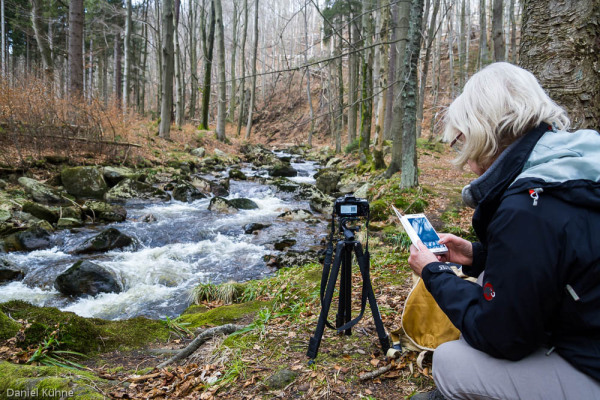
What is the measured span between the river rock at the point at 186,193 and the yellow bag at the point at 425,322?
383 inches

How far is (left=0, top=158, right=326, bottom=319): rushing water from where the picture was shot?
532 centimetres

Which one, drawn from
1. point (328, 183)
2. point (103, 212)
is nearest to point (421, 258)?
point (103, 212)

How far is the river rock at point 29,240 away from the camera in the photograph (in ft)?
21.8

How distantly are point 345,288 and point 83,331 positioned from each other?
8.46 feet

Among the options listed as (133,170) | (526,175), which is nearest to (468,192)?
(526,175)

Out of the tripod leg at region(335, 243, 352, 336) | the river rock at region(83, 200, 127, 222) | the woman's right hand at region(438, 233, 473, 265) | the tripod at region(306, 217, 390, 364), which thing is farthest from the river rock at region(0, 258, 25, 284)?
the woman's right hand at region(438, 233, 473, 265)

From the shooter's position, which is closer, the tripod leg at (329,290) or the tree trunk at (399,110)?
the tripod leg at (329,290)

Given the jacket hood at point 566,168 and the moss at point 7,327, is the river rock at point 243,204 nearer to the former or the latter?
the moss at point 7,327

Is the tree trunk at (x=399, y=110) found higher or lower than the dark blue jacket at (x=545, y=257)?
higher

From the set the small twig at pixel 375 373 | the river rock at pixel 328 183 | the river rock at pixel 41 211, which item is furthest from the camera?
the river rock at pixel 328 183

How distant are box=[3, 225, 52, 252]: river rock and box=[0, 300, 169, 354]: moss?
3.72 m

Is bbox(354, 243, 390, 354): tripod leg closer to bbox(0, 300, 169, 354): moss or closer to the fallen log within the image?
the fallen log

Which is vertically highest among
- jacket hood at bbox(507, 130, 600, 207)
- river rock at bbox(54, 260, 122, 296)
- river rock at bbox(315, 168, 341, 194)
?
jacket hood at bbox(507, 130, 600, 207)

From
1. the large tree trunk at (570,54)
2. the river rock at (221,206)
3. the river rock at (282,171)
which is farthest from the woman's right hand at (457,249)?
the river rock at (282,171)
